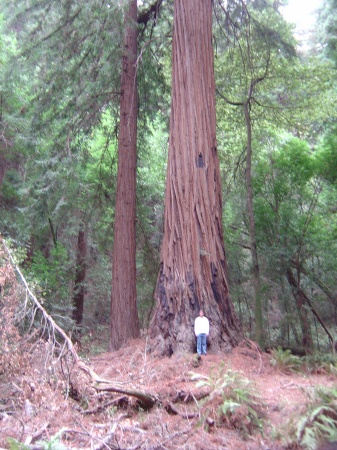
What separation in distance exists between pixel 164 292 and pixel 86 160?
23.4ft

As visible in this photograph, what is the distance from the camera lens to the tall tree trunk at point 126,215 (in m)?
10.7

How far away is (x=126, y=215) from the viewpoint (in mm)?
11320

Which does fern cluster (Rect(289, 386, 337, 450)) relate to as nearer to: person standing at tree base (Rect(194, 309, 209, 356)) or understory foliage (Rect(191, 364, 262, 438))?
understory foliage (Rect(191, 364, 262, 438))

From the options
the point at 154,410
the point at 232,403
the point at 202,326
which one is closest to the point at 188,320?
the point at 202,326

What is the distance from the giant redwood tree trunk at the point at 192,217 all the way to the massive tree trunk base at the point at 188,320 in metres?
0.02

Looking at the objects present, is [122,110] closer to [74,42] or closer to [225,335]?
[74,42]

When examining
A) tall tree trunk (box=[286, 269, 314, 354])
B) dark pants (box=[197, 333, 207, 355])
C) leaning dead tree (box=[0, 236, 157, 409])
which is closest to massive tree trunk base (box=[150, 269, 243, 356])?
dark pants (box=[197, 333, 207, 355])

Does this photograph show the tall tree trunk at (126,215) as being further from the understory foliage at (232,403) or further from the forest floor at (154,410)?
the understory foliage at (232,403)

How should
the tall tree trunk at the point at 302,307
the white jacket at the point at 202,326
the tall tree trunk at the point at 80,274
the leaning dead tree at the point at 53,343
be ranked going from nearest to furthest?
1. the leaning dead tree at the point at 53,343
2. the white jacket at the point at 202,326
3. the tall tree trunk at the point at 302,307
4. the tall tree trunk at the point at 80,274

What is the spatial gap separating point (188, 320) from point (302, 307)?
25.8 ft

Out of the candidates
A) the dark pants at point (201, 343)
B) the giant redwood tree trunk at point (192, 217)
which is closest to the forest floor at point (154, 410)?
the dark pants at point (201, 343)

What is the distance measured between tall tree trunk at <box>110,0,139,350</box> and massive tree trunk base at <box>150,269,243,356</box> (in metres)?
2.39

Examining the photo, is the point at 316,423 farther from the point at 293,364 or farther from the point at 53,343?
the point at 53,343

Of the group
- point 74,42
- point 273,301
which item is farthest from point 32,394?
point 273,301
